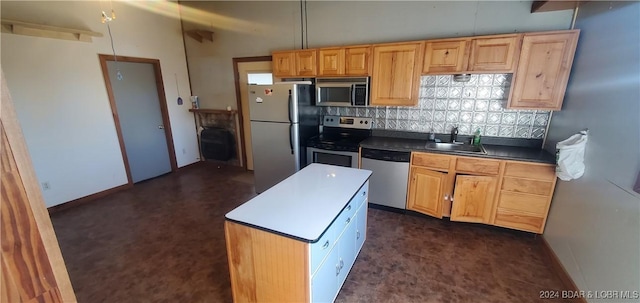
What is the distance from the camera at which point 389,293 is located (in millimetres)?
2033

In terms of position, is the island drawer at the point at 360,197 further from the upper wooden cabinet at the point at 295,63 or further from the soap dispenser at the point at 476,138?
the upper wooden cabinet at the point at 295,63

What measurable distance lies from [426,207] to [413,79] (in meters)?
1.47

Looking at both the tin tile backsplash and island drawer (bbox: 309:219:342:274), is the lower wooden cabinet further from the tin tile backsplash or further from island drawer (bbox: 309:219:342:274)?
island drawer (bbox: 309:219:342:274)

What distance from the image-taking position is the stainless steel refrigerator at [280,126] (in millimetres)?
3342

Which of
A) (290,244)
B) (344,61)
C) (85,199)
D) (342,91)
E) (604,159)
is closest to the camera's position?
(290,244)

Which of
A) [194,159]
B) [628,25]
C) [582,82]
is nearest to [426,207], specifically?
[582,82]

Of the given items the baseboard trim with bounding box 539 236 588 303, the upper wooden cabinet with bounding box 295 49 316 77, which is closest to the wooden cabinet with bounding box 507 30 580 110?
the baseboard trim with bounding box 539 236 588 303

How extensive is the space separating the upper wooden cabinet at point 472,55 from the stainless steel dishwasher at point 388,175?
1.02 m

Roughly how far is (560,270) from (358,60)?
280 centimetres

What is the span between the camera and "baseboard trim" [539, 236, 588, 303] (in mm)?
1989

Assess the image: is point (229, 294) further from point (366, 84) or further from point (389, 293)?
point (366, 84)

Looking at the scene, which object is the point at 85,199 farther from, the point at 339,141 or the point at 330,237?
the point at 330,237

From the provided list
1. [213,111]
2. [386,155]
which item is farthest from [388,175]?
[213,111]

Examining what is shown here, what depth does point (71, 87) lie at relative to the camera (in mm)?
3396
